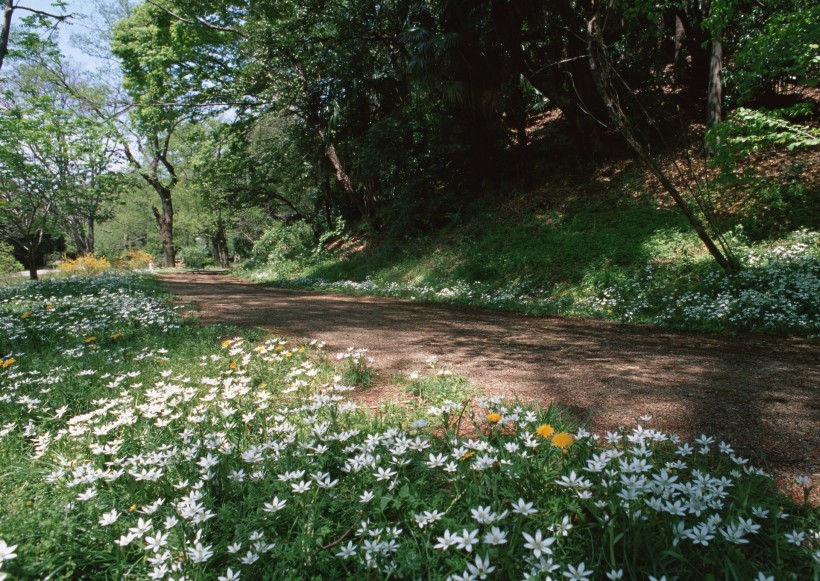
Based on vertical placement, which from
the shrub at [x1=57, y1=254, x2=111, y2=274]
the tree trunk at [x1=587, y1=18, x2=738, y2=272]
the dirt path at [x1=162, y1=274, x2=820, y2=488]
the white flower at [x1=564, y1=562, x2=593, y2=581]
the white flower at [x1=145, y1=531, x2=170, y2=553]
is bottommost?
the dirt path at [x1=162, y1=274, x2=820, y2=488]

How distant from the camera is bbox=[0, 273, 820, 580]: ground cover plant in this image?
139 cm

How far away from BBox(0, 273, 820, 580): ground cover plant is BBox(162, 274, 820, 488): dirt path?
38cm

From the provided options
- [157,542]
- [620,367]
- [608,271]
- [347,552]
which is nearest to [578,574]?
[347,552]

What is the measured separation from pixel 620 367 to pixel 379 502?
278cm

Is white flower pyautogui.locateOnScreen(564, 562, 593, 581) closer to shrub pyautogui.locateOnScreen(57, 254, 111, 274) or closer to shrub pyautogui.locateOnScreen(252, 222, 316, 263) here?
shrub pyautogui.locateOnScreen(252, 222, 316, 263)

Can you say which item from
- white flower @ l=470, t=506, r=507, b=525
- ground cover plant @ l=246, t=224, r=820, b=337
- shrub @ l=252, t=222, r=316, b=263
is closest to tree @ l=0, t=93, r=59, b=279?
shrub @ l=252, t=222, r=316, b=263

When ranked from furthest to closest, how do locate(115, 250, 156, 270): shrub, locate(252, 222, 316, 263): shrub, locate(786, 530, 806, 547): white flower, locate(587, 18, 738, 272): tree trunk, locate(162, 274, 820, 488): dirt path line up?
locate(115, 250, 156, 270): shrub < locate(252, 222, 316, 263): shrub < locate(587, 18, 738, 272): tree trunk < locate(162, 274, 820, 488): dirt path < locate(786, 530, 806, 547): white flower

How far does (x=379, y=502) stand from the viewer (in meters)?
1.71

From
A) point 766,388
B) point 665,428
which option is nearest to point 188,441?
point 665,428

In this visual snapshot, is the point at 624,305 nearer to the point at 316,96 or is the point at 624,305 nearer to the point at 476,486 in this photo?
the point at 476,486

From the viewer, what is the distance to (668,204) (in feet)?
31.4

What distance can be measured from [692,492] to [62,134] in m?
19.6

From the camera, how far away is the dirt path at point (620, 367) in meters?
2.43

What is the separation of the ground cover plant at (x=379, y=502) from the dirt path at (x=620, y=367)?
38 centimetres
